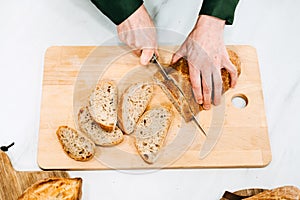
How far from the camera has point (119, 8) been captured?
1.96m

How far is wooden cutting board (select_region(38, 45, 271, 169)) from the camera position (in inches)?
73.0

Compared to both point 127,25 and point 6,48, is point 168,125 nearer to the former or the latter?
point 127,25

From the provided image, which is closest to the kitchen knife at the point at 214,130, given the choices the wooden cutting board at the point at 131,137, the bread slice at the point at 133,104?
the wooden cutting board at the point at 131,137

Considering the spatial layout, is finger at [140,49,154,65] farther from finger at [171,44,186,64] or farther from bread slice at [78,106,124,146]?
bread slice at [78,106,124,146]

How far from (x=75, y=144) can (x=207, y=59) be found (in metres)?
0.57

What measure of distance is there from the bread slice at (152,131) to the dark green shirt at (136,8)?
0.38m

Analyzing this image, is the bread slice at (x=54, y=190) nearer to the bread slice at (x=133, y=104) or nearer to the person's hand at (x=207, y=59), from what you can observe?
the bread slice at (x=133, y=104)

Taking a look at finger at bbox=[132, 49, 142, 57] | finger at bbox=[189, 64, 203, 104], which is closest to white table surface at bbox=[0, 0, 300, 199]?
finger at bbox=[132, 49, 142, 57]

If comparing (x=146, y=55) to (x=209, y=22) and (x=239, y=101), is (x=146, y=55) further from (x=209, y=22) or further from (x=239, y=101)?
(x=239, y=101)

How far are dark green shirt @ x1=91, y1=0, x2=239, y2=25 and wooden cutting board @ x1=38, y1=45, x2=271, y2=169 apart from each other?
0.54ft

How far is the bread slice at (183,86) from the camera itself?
1.95 meters

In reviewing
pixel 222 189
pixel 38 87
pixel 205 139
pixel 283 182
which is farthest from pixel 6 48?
pixel 283 182

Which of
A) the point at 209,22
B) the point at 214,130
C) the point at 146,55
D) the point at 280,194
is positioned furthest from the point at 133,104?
the point at 280,194

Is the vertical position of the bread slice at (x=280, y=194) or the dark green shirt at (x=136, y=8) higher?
the dark green shirt at (x=136, y=8)
